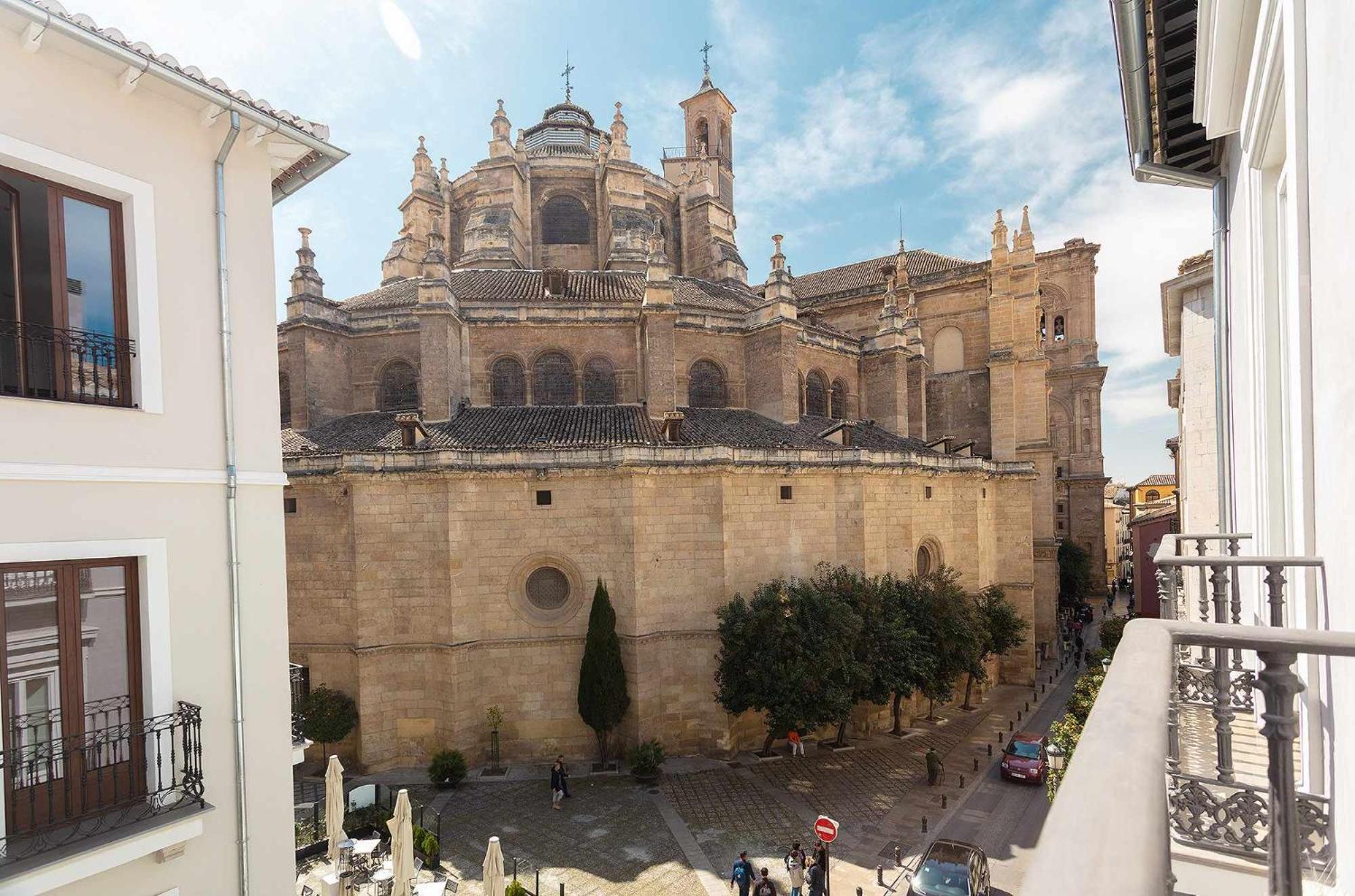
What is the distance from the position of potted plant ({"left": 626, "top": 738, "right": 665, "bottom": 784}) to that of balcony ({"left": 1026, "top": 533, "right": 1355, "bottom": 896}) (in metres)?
13.6

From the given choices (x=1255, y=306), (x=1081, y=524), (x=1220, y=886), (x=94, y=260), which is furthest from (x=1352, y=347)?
(x=1081, y=524)

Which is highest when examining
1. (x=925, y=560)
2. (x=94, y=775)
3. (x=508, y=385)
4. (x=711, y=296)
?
(x=711, y=296)

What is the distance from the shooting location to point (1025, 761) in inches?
655

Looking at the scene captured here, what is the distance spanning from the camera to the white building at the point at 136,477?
174 inches

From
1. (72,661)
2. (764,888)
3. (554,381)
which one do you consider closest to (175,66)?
(72,661)

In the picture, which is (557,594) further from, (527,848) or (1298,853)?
(1298,853)

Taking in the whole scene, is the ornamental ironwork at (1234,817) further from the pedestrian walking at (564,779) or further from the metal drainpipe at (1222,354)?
the pedestrian walking at (564,779)

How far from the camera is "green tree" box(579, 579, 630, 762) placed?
16.5 metres

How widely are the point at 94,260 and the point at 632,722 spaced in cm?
1525

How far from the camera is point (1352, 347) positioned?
205cm

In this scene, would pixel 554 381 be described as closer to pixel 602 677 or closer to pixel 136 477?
pixel 602 677

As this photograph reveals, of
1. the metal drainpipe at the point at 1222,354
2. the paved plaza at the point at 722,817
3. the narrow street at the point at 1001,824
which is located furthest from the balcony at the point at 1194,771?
the paved plaza at the point at 722,817

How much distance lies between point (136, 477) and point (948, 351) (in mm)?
29408

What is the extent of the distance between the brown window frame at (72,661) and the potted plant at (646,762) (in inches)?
506
